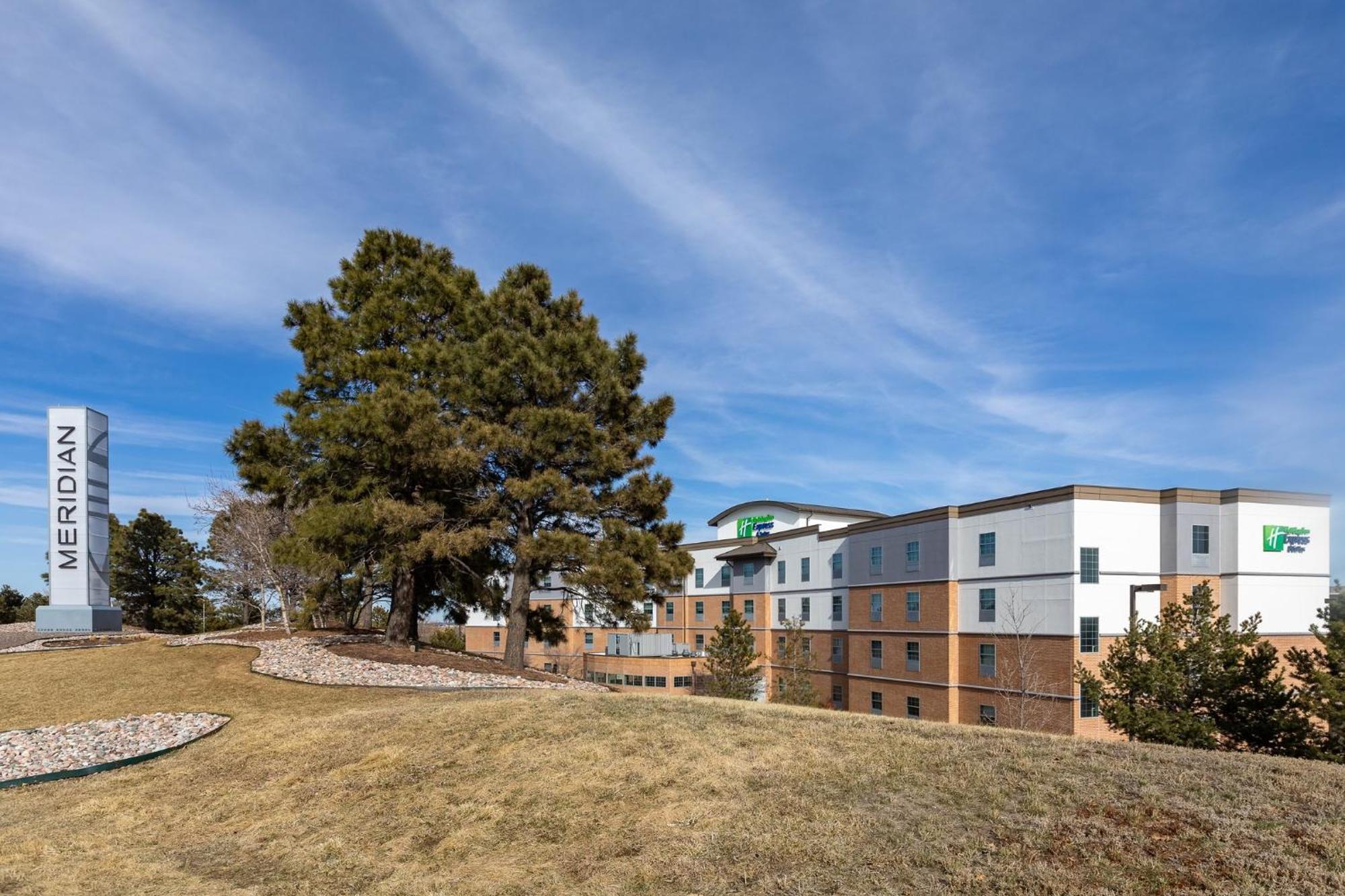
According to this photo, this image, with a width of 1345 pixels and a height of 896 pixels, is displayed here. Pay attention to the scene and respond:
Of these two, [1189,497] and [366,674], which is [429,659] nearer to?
[366,674]

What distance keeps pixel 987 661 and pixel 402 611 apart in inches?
1170

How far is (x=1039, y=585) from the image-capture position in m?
43.3

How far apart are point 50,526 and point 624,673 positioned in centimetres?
4164

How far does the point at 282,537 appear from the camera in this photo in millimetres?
31500

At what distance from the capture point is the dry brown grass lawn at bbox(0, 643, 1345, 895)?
858 cm

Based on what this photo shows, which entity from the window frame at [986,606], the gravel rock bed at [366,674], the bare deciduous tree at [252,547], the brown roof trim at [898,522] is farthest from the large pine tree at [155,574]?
the window frame at [986,606]

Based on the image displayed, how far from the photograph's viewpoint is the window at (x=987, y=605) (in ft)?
151

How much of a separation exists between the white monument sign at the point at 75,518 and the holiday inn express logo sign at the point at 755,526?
47.9 metres

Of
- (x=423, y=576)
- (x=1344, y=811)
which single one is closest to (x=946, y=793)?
(x=1344, y=811)

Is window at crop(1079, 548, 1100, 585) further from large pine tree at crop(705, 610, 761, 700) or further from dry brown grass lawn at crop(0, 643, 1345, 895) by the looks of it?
dry brown grass lawn at crop(0, 643, 1345, 895)

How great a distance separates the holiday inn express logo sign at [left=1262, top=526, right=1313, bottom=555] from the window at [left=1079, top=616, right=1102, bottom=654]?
32.1ft

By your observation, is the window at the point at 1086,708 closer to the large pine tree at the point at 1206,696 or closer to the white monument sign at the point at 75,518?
the large pine tree at the point at 1206,696

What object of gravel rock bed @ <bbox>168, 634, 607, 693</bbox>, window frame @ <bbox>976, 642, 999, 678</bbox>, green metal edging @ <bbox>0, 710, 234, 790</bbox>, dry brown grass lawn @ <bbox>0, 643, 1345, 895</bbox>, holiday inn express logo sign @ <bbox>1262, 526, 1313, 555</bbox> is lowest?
window frame @ <bbox>976, 642, 999, 678</bbox>

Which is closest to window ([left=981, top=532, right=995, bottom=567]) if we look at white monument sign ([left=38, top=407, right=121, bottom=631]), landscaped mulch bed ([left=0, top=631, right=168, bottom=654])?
landscaped mulch bed ([left=0, top=631, right=168, bottom=654])
